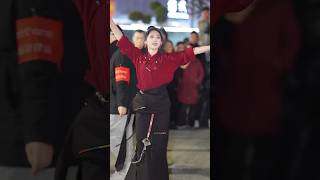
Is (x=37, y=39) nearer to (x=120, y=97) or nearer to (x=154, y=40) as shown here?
(x=120, y=97)

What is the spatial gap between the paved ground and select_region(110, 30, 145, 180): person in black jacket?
1.04 feet

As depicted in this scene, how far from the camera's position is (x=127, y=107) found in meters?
2.97

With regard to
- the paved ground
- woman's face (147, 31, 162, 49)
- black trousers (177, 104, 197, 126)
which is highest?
woman's face (147, 31, 162, 49)

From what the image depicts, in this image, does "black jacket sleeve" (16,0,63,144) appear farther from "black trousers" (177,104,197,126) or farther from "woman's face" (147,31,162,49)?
"black trousers" (177,104,197,126)

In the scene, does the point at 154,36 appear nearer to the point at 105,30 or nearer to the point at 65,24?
the point at 105,30

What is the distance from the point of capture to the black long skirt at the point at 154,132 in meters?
2.97

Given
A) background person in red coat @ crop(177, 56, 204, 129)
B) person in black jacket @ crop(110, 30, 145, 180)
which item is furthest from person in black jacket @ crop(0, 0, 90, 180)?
background person in red coat @ crop(177, 56, 204, 129)

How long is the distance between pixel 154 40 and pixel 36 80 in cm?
91

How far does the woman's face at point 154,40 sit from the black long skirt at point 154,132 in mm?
315

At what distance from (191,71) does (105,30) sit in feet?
2.28

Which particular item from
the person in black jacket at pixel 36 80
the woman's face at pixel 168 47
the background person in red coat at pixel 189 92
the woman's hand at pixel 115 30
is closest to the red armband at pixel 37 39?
the person in black jacket at pixel 36 80
